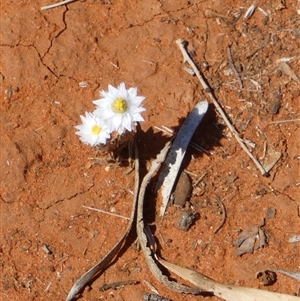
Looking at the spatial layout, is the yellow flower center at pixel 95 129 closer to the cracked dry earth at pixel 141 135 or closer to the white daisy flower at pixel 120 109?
the white daisy flower at pixel 120 109

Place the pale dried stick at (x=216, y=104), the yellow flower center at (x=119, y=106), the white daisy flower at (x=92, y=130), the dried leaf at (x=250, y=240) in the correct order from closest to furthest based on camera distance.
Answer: the yellow flower center at (x=119, y=106) < the white daisy flower at (x=92, y=130) < the dried leaf at (x=250, y=240) < the pale dried stick at (x=216, y=104)

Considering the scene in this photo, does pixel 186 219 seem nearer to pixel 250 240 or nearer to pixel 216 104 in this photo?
pixel 250 240

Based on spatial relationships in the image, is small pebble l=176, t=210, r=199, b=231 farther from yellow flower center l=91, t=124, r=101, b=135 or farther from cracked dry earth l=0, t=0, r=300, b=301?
yellow flower center l=91, t=124, r=101, b=135

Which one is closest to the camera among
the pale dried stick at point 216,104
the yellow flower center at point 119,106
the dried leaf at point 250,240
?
the yellow flower center at point 119,106

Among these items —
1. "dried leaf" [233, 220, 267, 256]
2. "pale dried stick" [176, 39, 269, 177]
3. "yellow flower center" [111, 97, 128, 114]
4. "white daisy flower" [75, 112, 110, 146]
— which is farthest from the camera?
"pale dried stick" [176, 39, 269, 177]

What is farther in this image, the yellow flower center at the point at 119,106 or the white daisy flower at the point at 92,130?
the white daisy flower at the point at 92,130

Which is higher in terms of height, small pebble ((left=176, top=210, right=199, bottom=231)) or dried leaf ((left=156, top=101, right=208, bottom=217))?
dried leaf ((left=156, top=101, right=208, bottom=217))

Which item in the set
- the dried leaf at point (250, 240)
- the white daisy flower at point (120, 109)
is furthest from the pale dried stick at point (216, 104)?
the white daisy flower at point (120, 109)

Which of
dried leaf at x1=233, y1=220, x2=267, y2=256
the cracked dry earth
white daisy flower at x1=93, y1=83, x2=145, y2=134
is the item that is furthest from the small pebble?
white daisy flower at x1=93, y1=83, x2=145, y2=134
